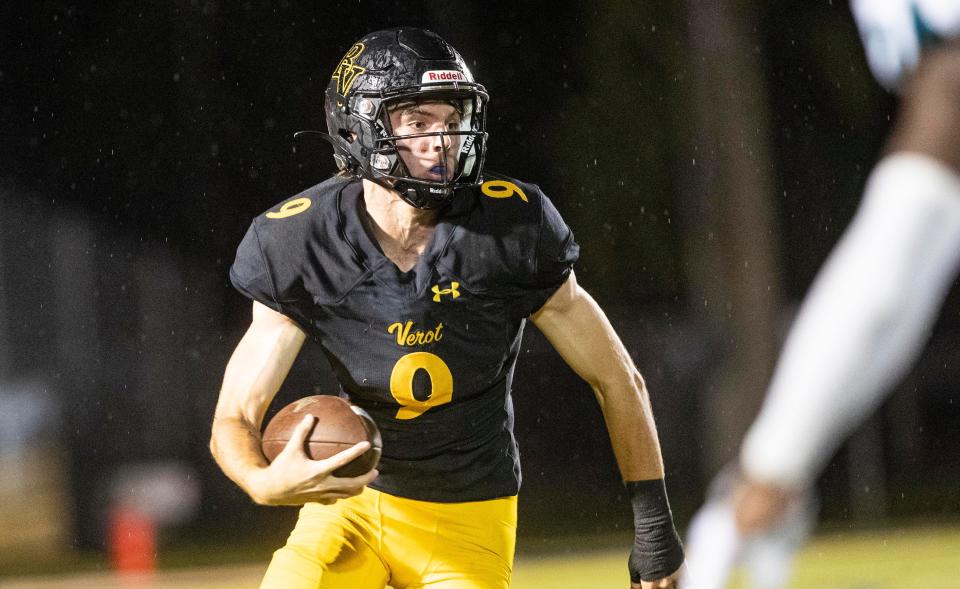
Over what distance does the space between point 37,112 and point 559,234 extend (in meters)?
9.08

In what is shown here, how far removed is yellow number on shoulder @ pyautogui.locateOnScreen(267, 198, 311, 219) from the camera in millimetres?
3357

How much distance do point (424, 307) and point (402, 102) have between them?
0.52m

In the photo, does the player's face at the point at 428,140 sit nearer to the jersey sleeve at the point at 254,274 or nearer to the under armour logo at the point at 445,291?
the under armour logo at the point at 445,291

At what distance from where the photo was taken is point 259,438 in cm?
314

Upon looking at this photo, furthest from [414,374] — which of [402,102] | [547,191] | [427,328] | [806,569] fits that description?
[547,191]

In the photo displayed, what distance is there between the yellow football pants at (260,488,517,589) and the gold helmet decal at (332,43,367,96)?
1018 millimetres

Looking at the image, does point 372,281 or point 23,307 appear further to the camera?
point 23,307

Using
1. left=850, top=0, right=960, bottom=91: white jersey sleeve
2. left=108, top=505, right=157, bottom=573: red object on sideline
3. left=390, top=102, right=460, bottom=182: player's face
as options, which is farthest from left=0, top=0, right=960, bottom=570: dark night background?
left=850, top=0, right=960, bottom=91: white jersey sleeve

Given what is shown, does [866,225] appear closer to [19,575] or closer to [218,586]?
[218,586]

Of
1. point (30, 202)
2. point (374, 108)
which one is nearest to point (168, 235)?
point (30, 202)

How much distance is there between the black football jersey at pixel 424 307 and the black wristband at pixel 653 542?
334mm

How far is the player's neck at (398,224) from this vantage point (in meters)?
3.36

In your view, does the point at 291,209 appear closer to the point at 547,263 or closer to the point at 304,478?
the point at 547,263

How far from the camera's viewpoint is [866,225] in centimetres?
153
